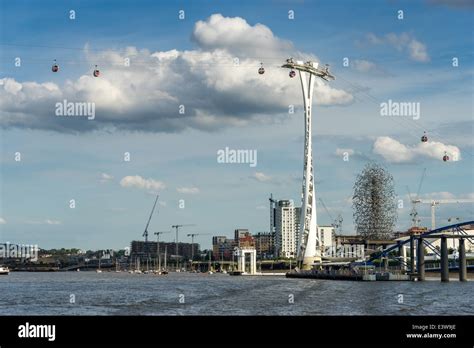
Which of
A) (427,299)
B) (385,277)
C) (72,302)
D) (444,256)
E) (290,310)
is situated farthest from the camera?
(385,277)

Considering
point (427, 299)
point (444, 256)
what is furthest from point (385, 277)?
point (427, 299)
